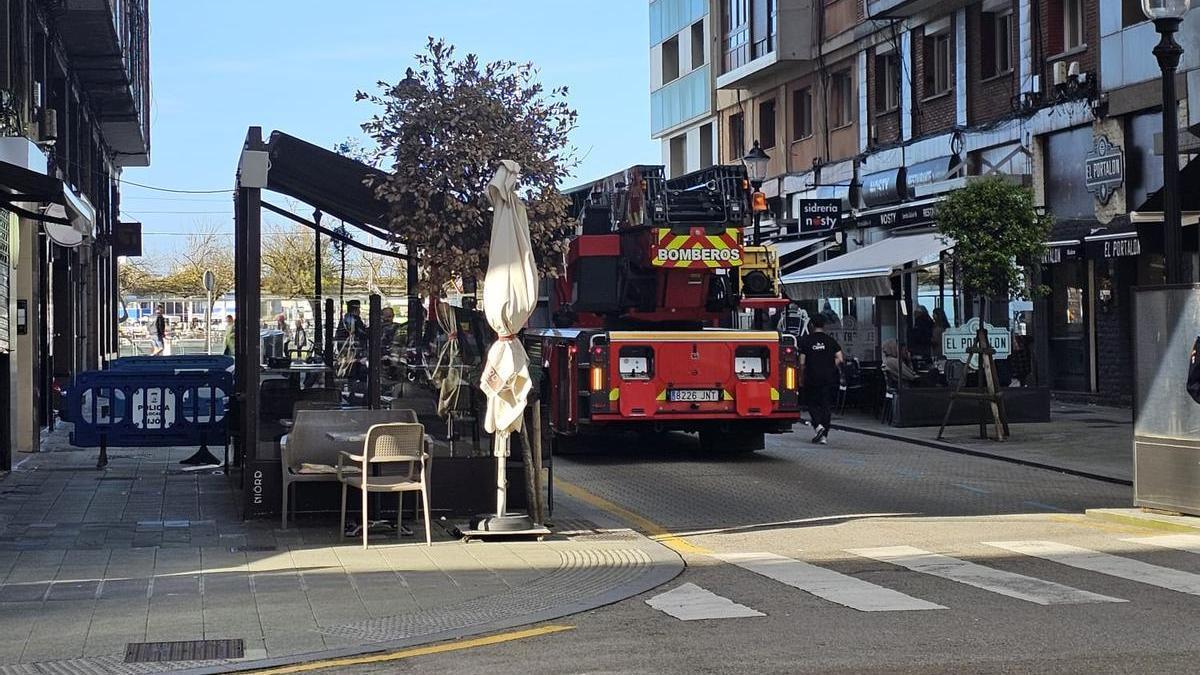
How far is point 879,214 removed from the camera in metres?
31.5

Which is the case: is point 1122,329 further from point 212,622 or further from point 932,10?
point 212,622

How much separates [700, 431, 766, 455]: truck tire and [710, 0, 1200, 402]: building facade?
17.4 feet

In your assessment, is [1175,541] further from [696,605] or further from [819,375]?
[819,375]

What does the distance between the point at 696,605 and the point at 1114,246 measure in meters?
17.6

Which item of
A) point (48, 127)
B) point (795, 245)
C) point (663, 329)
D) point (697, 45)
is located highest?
point (697, 45)

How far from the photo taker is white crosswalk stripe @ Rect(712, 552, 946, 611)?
8.75 meters

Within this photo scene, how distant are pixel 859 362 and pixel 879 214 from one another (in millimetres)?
4851

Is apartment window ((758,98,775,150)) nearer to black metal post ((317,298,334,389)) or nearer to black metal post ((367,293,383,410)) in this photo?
black metal post ((317,298,334,389))

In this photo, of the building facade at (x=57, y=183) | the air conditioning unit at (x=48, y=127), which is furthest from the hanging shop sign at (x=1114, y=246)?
the air conditioning unit at (x=48, y=127)

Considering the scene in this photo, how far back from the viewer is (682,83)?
153ft

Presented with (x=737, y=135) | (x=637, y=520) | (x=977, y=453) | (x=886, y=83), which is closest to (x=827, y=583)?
(x=637, y=520)

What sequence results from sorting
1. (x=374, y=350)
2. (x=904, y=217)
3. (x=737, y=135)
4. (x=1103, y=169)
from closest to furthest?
(x=374, y=350) → (x=1103, y=169) → (x=904, y=217) → (x=737, y=135)

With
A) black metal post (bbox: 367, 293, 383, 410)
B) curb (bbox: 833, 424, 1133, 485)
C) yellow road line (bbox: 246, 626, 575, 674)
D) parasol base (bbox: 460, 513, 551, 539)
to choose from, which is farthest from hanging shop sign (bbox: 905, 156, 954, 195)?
yellow road line (bbox: 246, 626, 575, 674)

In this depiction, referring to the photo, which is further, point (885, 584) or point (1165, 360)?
point (1165, 360)
